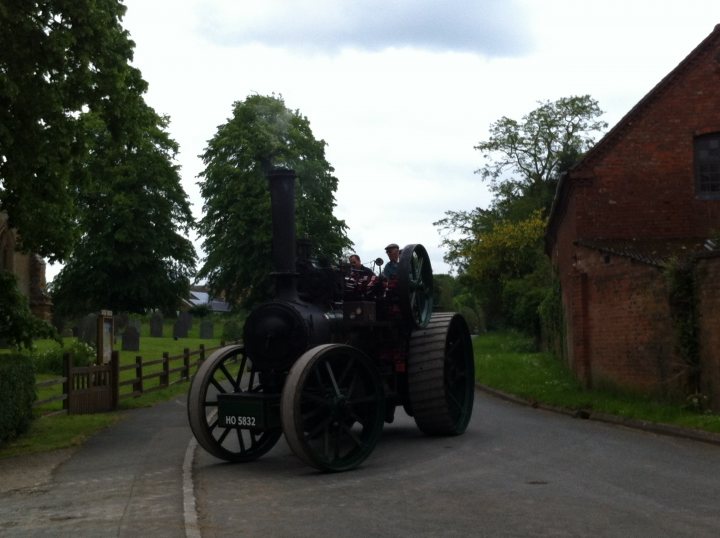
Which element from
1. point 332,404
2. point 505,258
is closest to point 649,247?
point 332,404

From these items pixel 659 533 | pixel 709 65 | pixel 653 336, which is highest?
pixel 709 65

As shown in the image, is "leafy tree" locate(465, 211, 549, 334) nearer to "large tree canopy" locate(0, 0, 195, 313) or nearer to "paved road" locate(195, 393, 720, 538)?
"large tree canopy" locate(0, 0, 195, 313)

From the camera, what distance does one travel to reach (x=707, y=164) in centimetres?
2250

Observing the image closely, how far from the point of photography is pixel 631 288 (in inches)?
747

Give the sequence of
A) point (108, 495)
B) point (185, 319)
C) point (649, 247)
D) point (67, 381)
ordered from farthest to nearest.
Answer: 1. point (185, 319)
2. point (649, 247)
3. point (67, 381)
4. point (108, 495)

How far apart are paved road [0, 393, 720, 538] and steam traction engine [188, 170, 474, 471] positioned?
35cm

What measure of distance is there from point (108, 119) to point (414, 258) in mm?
5643

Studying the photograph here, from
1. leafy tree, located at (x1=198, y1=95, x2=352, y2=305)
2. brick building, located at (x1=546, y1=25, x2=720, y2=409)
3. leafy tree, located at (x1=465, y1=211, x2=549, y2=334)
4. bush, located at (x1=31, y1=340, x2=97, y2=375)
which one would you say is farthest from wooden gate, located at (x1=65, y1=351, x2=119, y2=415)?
leafy tree, located at (x1=465, y1=211, x2=549, y2=334)

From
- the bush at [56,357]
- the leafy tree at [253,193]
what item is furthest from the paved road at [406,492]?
the leafy tree at [253,193]

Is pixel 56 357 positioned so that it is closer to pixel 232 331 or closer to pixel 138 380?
pixel 138 380

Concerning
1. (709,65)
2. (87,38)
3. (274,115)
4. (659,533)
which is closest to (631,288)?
(709,65)

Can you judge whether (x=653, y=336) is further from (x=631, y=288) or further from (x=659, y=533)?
(x=659, y=533)

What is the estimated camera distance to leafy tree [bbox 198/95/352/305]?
45656 mm

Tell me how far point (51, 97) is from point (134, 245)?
33.1m
